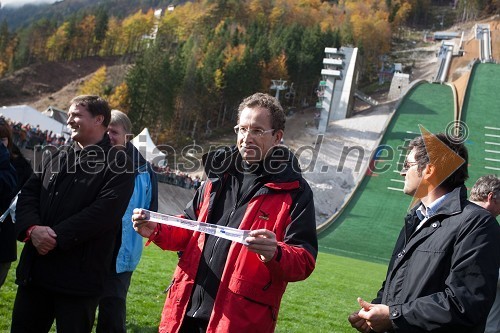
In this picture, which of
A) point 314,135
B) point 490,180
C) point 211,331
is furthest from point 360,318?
point 314,135

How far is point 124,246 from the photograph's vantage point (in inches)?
201

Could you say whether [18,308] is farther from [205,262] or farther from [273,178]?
[273,178]

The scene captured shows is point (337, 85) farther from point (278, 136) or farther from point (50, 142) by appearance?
point (278, 136)

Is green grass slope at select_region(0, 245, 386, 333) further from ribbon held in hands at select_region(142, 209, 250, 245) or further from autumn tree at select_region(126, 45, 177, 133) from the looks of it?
autumn tree at select_region(126, 45, 177, 133)

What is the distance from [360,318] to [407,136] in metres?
37.7

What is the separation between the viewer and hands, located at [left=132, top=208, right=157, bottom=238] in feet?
11.0

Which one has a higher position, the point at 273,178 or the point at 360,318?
the point at 273,178

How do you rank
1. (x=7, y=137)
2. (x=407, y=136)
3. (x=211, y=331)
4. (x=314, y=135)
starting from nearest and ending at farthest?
(x=211, y=331), (x=7, y=137), (x=407, y=136), (x=314, y=135)

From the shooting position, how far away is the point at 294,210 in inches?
130

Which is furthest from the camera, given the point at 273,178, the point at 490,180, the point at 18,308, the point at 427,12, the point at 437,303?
the point at 427,12

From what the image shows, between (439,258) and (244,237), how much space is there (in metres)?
0.96

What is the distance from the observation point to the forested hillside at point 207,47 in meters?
51.9

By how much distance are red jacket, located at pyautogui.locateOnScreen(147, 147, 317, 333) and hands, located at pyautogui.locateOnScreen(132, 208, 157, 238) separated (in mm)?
71

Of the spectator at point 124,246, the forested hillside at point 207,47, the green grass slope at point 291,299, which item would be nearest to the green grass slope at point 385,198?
the green grass slope at point 291,299
